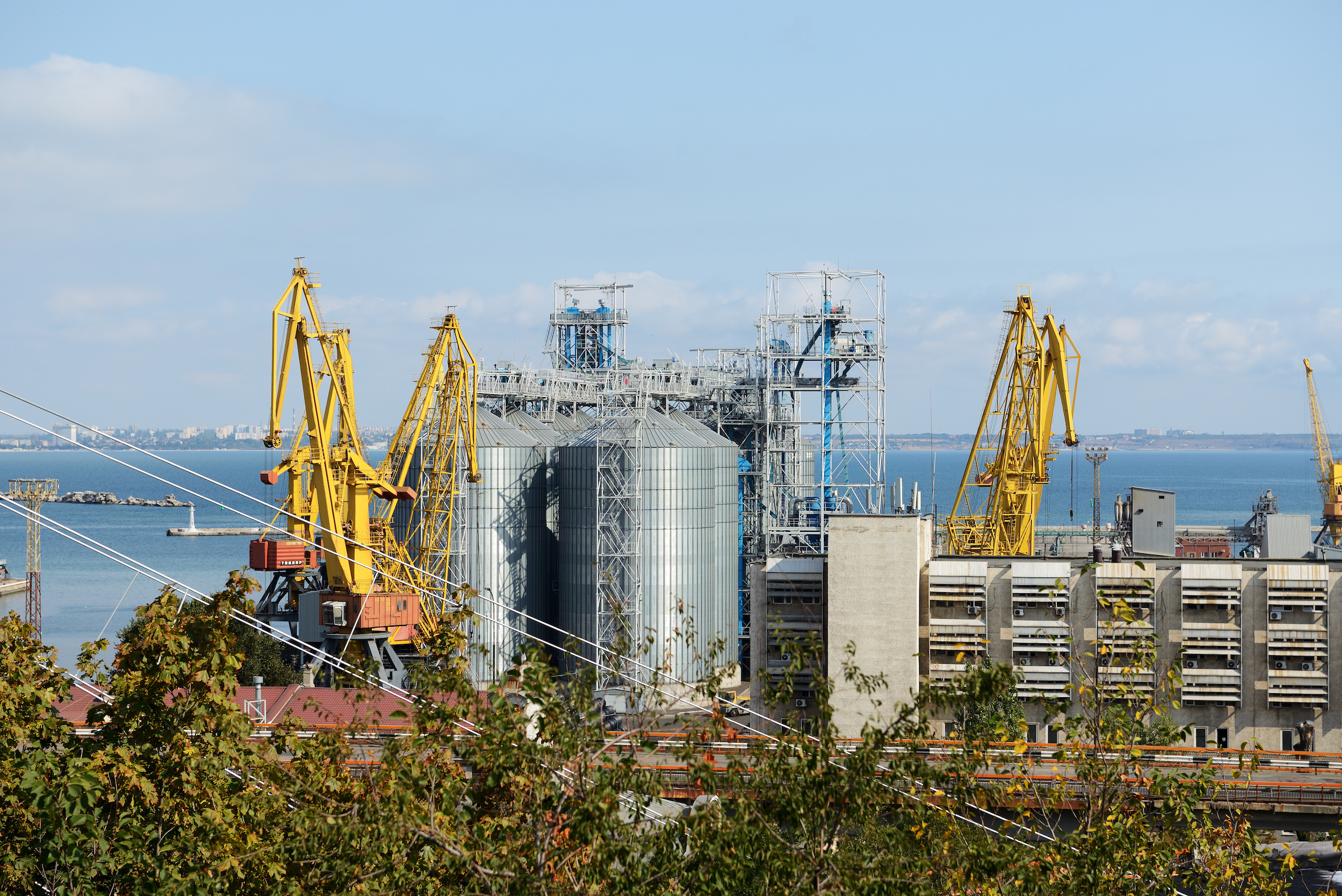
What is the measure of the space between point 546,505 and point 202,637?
56615mm

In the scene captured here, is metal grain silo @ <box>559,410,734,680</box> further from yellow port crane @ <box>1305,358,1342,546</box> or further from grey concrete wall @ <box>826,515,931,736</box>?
yellow port crane @ <box>1305,358,1342,546</box>

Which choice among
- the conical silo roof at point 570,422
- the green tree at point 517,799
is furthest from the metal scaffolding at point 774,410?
the green tree at point 517,799

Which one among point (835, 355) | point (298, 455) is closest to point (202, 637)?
point (298, 455)

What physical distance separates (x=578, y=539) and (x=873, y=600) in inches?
919

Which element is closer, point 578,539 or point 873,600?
point 873,600

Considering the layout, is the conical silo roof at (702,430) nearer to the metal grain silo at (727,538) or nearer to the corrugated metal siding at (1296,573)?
the metal grain silo at (727,538)

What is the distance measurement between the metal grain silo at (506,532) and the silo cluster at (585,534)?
0.22 feet

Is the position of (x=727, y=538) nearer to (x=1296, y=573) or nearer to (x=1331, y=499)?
(x=1296, y=573)

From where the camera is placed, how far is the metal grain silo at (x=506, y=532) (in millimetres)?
71562

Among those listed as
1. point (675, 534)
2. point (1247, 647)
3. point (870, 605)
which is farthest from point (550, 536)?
point (1247, 647)

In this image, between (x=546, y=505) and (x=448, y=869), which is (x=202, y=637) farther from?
(x=546, y=505)

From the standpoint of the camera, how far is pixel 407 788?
49.8 ft

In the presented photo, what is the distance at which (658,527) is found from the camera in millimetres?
69438

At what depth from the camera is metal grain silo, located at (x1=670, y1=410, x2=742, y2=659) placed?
7325 cm
